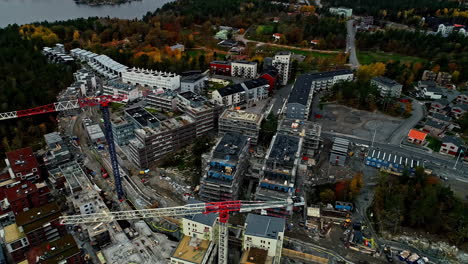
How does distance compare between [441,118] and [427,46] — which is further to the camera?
[427,46]

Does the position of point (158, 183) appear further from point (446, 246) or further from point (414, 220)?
point (446, 246)

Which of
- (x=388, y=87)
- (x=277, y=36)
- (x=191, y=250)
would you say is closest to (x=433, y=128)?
(x=388, y=87)

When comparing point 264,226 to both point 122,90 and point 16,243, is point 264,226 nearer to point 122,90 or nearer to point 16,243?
point 16,243

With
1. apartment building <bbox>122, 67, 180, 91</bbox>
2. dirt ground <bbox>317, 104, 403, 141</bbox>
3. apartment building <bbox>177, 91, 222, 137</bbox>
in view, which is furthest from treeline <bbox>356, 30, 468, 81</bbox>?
apartment building <bbox>122, 67, 180, 91</bbox>

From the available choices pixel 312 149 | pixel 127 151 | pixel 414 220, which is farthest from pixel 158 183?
pixel 414 220

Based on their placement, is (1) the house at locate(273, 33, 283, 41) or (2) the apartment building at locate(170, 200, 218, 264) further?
(1) the house at locate(273, 33, 283, 41)

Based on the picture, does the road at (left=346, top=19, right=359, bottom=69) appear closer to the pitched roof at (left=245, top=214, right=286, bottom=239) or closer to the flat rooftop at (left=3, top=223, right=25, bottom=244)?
the pitched roof at (left=245, top=214, right=286, bottom=239)
